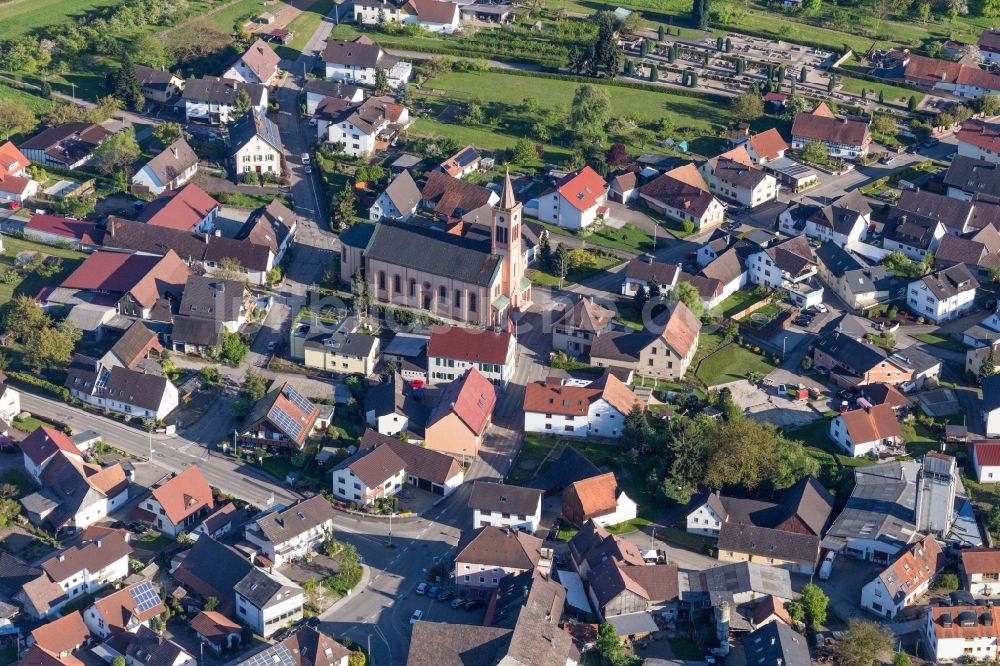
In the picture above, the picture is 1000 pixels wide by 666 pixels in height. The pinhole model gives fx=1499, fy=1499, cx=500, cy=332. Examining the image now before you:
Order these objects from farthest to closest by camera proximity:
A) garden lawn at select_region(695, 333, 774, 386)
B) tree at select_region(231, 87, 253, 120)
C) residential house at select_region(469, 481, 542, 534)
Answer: tree at select_region(231, 87, 253, 120)
garden lawn at select_region(695, 333, 774, 386)
residential house at select_region(469, 481, 542, 534)

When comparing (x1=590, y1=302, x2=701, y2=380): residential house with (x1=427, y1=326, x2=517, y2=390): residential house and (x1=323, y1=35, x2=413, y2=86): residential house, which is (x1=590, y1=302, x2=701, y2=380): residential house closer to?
(x1=427, y1=326, x2=517, y2=390): residential house

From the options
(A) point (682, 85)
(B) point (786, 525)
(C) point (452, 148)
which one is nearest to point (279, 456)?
(B) point (786, 525)

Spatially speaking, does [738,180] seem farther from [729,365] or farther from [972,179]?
[729,365]

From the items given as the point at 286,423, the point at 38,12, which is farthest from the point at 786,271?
the point at 38,12

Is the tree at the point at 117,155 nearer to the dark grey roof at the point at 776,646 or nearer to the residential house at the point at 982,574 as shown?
the dark grey roof at the point at 776,646

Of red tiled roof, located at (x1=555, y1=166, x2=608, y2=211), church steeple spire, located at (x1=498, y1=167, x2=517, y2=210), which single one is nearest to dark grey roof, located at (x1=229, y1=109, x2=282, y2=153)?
red tiled roof, located at (x1=555, y1=166, x2=608, y2=211)

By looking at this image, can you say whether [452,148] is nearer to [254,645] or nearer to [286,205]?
[286,205]

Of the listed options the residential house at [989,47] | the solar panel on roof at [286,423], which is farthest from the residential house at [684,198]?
the residential house at [989,47]
